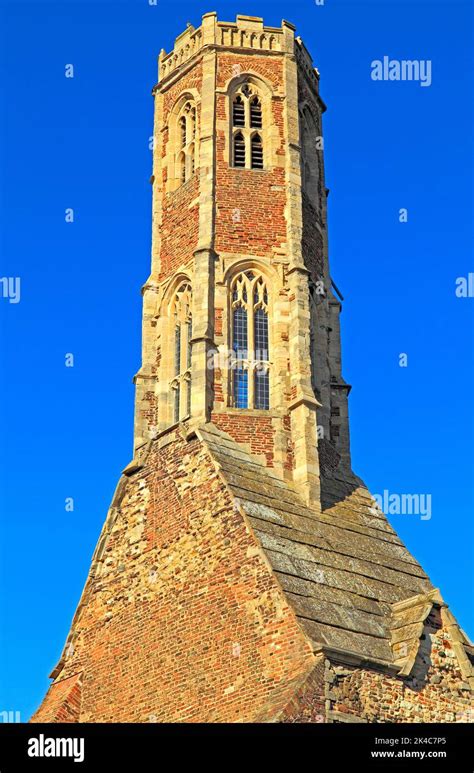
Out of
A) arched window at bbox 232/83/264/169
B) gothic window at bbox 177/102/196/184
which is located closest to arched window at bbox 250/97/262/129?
arched window at bbox 232/83/264/169

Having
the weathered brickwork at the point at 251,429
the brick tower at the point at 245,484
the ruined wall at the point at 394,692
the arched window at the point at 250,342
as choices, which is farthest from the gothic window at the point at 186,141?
the ruined wall at the point at 394,692

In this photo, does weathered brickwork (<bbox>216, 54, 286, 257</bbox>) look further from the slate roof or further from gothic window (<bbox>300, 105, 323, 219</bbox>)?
the slate roof

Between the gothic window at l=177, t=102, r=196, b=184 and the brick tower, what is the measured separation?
56mm

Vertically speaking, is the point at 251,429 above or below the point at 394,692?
above

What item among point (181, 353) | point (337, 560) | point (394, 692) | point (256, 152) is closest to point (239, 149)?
point (256, 152)

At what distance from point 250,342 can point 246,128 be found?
22.2ft

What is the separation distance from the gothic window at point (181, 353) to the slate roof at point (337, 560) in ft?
5.69

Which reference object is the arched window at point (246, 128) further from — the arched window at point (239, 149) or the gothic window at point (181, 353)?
the gothic window at point (181, 353)

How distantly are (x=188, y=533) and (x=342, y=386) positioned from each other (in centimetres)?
762

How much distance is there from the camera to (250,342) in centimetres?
3250

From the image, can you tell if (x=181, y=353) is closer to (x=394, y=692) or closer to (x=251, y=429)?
(x=251, y=429)

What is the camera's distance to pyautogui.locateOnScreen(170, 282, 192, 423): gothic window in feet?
106

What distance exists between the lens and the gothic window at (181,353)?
106 feet
